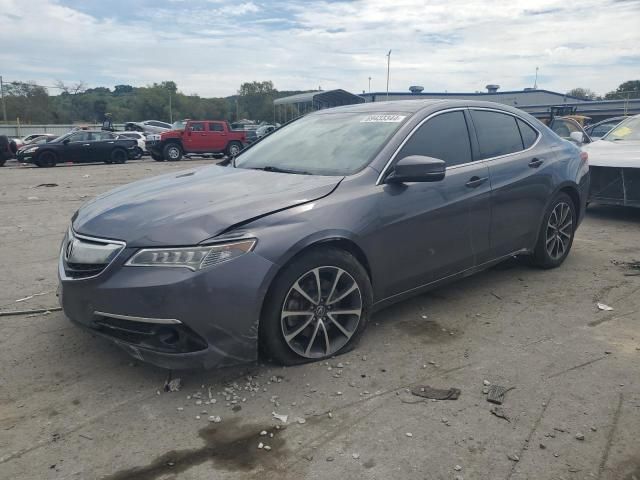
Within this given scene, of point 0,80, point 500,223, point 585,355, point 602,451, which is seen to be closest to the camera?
point 602,451

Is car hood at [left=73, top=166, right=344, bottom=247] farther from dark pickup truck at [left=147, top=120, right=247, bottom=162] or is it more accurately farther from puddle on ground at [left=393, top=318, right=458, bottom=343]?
dark pickup truck at [left=147, top=120, right=247, bottom=162]

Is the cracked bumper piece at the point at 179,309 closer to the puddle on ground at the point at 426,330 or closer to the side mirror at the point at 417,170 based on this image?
the side mirror at the point at 417,170

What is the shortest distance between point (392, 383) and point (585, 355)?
134cm

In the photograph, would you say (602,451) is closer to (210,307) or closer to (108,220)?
(210,307)

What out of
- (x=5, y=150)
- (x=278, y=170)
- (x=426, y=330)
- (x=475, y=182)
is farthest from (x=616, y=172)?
(x=5, y=150)

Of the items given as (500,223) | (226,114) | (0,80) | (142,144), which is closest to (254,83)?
(226,114)

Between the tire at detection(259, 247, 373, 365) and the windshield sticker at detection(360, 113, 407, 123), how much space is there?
1.22 m

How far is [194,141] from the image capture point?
24.5m

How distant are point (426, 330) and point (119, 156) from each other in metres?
21.2

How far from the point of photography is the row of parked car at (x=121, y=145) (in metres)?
20.6

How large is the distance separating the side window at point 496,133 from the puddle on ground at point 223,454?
2.89 metres

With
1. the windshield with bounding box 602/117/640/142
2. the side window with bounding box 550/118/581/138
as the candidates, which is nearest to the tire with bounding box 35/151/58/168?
the side window with bounding box 550/118/581/138

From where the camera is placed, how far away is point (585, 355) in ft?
11.2

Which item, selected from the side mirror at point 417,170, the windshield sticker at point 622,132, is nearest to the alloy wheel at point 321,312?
the side mirror at point 417,170
